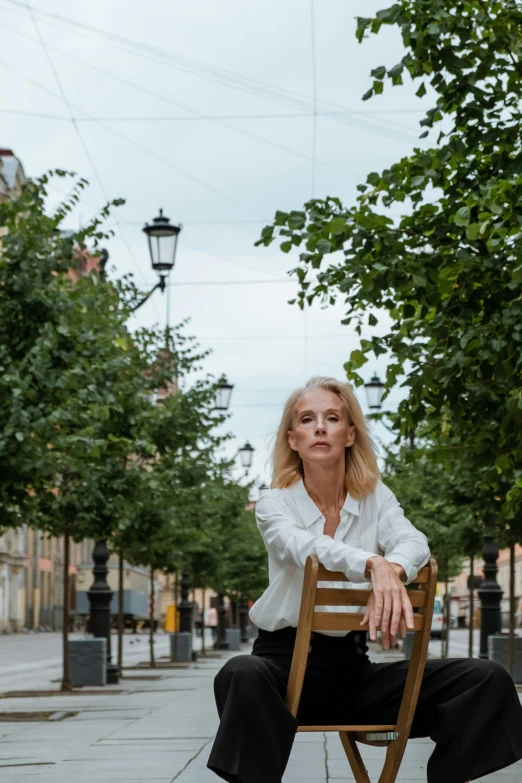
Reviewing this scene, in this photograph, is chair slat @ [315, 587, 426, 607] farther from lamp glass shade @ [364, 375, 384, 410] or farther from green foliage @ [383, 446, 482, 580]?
lamp glass shade @ [364, 375, 384, 410]

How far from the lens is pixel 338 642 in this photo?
439 centimetres

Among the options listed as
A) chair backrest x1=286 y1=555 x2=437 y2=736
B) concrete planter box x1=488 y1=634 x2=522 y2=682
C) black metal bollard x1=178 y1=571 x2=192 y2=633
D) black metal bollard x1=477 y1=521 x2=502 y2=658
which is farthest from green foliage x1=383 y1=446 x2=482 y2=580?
chair backrest x1=286 y1=555 x2=437 y2=736

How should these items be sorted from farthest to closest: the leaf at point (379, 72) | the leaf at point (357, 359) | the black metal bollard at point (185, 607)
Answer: the black metal bollard at point (185, 607), the leaf at point (379, 72), the leaf at point (357, 359)

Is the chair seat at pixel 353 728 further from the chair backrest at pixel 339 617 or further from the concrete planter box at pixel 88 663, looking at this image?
the concrete planter box at pixel 88 663

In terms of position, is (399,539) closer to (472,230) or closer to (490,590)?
(472,230)

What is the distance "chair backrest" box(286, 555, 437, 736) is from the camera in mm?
4016

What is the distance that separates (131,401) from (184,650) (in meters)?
16.3

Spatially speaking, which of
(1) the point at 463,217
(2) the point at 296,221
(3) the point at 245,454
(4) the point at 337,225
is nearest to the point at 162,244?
(2) the point at 296,221

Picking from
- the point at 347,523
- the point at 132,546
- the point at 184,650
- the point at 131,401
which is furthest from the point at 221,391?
the point at 347,523

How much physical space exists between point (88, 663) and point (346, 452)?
54.3 feet

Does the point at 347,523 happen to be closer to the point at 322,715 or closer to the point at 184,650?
the point at 322,715

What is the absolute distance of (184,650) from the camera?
3378cm

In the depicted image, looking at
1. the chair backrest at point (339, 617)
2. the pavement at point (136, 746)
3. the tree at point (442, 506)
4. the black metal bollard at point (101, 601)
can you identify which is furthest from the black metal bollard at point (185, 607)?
the chair backrest at point (339, 617)

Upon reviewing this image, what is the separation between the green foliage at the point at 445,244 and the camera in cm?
953
